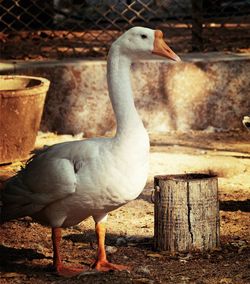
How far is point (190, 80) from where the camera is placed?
28.6 feet

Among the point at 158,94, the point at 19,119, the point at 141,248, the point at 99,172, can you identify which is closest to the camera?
the point at 99,172

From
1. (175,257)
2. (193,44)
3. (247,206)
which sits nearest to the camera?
(175,257)

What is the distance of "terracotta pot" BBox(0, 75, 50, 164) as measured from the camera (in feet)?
24.3

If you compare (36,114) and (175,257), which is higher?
(36,114)

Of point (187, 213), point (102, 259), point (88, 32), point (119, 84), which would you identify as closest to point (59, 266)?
point (102, 259)

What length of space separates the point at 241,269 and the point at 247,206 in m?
1.38

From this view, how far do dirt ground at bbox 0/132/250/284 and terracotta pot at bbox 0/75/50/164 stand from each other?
320mm

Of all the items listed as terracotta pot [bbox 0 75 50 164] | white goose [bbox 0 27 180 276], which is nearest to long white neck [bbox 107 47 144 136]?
white goose [bbox 0 27 180 276]

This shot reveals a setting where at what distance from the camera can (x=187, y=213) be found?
16.9 ft

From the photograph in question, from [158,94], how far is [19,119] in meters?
1.75

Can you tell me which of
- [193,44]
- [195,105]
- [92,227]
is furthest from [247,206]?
[193,44]

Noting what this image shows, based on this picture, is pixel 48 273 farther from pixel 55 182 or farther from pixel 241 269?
pixel 241 269

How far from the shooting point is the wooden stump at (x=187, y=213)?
5129mm

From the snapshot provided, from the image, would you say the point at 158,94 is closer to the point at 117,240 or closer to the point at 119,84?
the point at 117,240
